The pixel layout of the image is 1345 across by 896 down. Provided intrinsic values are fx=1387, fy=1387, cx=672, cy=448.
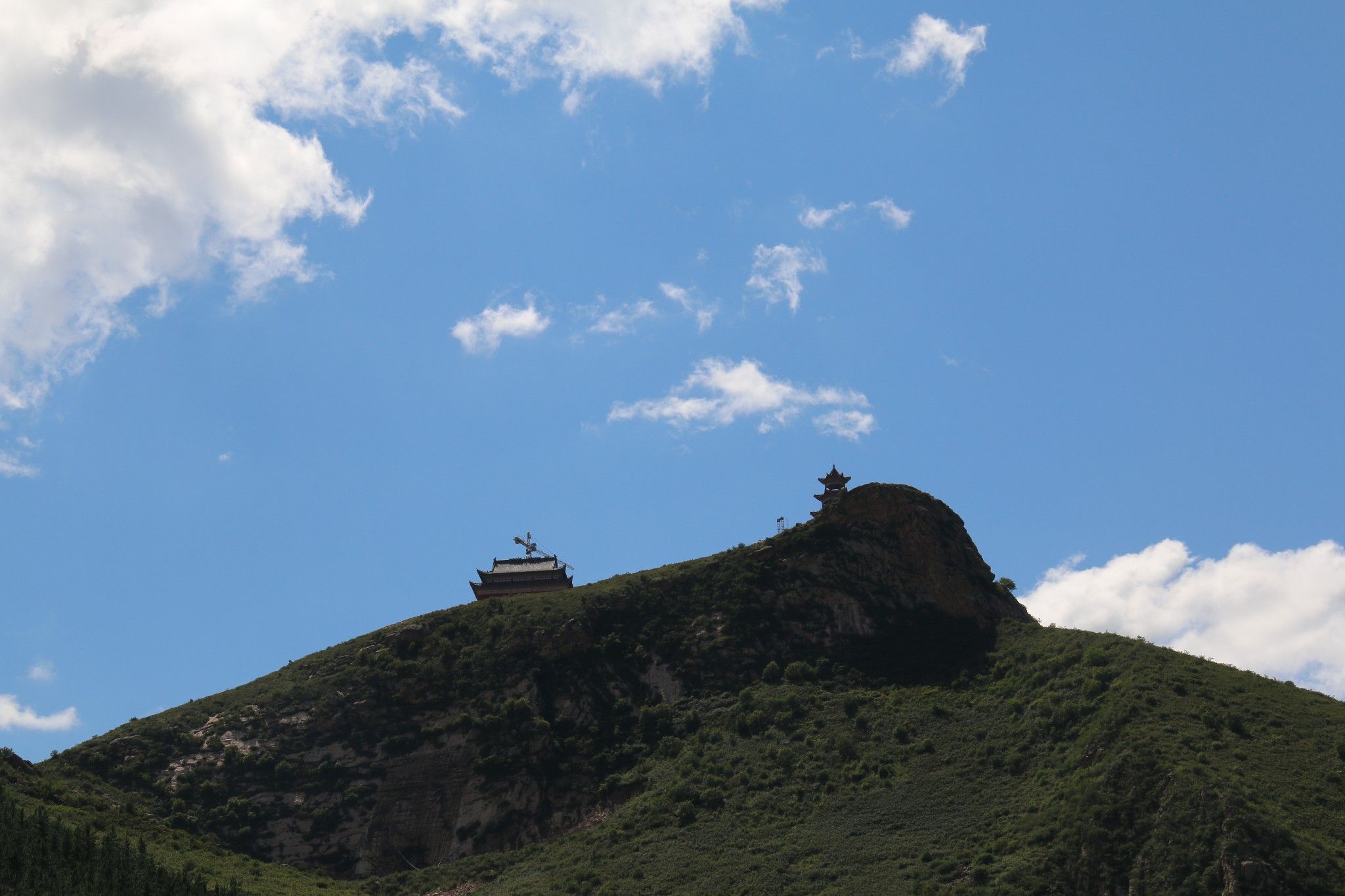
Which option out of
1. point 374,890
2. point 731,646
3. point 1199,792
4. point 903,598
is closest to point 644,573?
point 731,646

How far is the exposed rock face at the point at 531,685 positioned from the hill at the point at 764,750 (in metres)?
0.21

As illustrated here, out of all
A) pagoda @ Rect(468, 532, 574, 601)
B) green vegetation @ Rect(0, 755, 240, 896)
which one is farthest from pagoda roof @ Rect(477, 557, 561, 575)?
green vegetation @ Rect(0, 755, 240, 896)

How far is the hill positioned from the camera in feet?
213

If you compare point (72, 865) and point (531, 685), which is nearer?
point (72, 865)

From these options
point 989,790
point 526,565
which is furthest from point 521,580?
point 989,790

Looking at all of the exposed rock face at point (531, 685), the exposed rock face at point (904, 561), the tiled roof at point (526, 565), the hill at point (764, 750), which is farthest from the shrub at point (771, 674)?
the tiled roof at point (526, 565)

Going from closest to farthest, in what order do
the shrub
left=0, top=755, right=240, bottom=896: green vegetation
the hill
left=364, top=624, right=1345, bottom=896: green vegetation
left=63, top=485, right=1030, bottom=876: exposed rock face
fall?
1. left=0, top=755, right=240, bottom=896: green vegetation
2. left=364, top=624, right=1345, bottom=896: green vegetation
3. the hill
4. left=63, top=485, right=1030, bottom=876: exposed rock face
5. the shrub

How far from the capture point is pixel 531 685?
91312mm

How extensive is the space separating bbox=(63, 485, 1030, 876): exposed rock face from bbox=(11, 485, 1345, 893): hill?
0.21 meters

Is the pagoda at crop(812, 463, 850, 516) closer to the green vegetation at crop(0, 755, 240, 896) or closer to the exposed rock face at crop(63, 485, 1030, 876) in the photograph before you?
the exposed rock face at crop(63, 485, 1030, 876)

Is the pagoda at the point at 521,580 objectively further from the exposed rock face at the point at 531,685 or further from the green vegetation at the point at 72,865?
the green vegetation at the point at 72,865

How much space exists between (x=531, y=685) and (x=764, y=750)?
17.4 m

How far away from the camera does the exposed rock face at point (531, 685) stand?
82438mm

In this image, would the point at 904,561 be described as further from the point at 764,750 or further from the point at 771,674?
the point at 764,750
